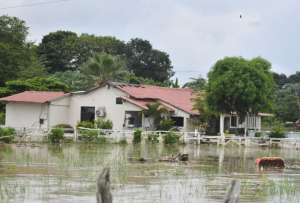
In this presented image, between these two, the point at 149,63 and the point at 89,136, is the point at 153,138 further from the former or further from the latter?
the point at 149,63

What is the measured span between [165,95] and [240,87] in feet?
26.3

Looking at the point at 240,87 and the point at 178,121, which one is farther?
the point at 178,121

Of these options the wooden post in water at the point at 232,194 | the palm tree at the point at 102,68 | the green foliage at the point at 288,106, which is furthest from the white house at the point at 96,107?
the wooden post in water at the point at 232,194

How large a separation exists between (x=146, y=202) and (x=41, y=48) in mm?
73334

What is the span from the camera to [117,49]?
95.0m

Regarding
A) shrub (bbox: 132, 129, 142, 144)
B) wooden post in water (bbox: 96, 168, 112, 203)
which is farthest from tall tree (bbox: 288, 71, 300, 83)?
wooden post in water (bbox: 96, 168, 112, 203)

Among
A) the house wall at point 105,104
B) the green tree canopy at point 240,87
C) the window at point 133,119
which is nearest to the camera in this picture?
the green tree canopy at point 240,87

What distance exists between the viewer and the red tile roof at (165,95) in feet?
174

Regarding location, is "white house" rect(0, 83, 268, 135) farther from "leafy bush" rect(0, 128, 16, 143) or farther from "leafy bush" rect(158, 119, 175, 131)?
"leafy bush" rect(0, 128, 16, 143)

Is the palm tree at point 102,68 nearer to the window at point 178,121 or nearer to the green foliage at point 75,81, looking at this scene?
the green foliage at point 75,81

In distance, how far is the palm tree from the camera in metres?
65.7

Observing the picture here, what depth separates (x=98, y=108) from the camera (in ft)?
177

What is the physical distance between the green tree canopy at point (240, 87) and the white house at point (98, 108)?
2.34 meters

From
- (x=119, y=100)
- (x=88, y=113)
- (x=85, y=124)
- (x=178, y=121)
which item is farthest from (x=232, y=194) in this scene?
(x=88, y=113)
